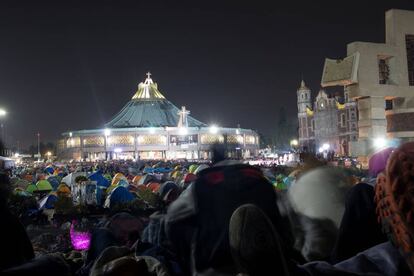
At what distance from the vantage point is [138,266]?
286cm

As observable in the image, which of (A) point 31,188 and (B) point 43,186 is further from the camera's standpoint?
(B) point 43,186

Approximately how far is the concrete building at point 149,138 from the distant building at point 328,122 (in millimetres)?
12425

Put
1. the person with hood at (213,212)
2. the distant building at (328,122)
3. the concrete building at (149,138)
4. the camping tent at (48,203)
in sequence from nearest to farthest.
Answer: the person with hood at (213,212) → the camping tent at (48,203) → the distant building at (328,122) → the concrete building at (149,138)

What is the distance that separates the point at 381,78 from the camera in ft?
55.8

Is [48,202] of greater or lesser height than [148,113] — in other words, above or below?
below

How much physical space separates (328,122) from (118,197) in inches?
2279

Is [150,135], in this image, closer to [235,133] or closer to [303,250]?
[235,133]

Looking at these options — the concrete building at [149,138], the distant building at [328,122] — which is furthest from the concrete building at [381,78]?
the concrete building at [149,138]

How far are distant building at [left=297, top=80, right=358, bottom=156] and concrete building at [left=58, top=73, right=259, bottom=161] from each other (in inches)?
489

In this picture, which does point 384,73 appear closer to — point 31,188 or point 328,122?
point 31,188

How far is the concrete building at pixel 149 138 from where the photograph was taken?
80062mm

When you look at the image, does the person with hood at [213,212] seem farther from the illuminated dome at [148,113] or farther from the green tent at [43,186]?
the illuminated dome at [148,113]

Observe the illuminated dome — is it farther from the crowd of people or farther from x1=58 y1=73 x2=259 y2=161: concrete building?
the crowd of people

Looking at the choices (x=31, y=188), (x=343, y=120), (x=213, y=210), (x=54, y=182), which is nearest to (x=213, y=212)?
(x=213, y=210)
